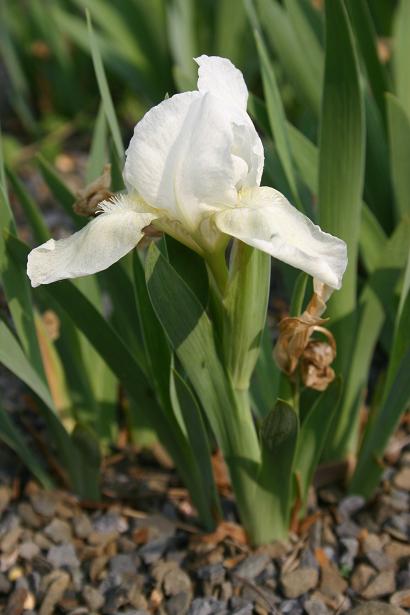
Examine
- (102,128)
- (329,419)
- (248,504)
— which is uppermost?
(102,128)

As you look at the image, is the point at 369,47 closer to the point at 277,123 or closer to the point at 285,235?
the point at 277,123

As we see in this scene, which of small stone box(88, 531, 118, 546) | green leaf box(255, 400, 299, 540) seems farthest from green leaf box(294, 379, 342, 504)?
small stone box(88, 531, 118, 546)

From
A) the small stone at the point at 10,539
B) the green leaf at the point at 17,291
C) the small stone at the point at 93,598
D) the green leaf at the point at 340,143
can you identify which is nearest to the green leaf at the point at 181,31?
the green leaf at the point at 340,143

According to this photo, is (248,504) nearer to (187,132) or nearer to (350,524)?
(350,524)

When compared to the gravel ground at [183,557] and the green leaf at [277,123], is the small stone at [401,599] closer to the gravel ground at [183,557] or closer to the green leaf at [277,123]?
the gravel ground at [183,557]

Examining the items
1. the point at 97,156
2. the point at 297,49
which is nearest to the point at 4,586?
the point at 97,156

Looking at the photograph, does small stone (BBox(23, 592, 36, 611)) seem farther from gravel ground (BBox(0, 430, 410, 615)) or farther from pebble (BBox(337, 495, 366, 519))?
pebble (BBox(337, 495, 366, 519))

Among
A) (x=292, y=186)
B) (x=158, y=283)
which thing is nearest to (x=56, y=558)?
(x=158, y=283)
